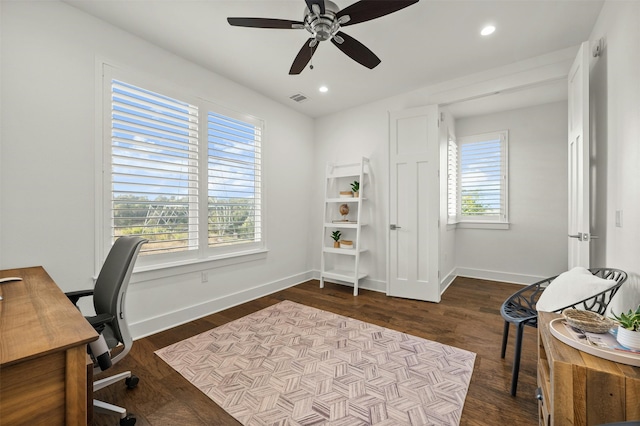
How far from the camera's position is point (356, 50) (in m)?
2.18

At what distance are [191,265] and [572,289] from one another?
319 centimetres

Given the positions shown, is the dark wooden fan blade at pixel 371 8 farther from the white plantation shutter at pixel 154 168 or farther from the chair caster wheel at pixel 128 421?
the chair caster wheel at pixel 128 421

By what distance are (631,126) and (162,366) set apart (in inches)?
139

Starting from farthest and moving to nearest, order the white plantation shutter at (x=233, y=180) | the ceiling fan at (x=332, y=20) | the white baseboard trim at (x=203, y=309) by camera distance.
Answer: the white plantation shutter at (x=233, y=180)
the white baseboard trim at (x=203, y=309)
the ceiling fan at (x=332, y=20)

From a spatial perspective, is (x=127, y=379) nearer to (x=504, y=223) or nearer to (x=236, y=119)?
(x=236, y=119)

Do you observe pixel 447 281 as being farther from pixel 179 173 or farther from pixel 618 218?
pixel 179 173

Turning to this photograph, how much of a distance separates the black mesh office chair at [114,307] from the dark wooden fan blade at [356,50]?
1.98 metres

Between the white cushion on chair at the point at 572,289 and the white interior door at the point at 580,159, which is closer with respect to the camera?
the white cushion on chair at the point at 572,289

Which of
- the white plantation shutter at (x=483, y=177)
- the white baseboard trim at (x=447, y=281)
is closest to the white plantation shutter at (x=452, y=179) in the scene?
the white plantation shutter at (x=483, y=177)

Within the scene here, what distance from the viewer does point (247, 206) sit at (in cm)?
367

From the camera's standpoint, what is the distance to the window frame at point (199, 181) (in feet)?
7.71

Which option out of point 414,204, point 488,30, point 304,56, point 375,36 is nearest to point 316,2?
point 304,56

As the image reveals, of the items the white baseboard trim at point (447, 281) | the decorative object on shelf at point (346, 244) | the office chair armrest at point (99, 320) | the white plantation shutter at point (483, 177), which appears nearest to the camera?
the office chair armrest at point (99, 320)

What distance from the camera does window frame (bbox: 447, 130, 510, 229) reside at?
446cm
